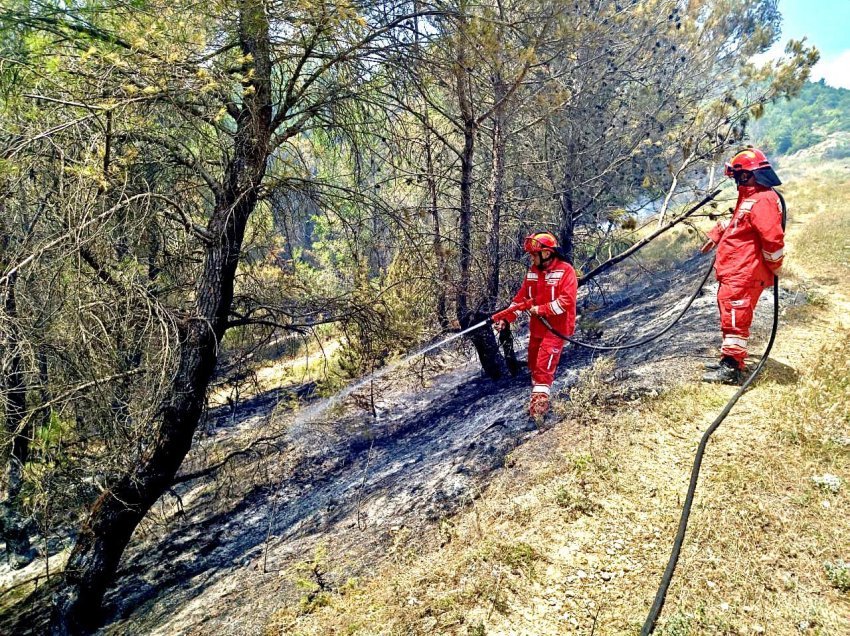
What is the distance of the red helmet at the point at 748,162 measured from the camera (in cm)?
412

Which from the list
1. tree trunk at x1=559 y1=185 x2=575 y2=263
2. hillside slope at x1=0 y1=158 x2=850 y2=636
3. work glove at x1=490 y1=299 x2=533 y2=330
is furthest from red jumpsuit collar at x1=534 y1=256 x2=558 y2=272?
tree trunk at x1=559 y1=185 x2=575 y2=263

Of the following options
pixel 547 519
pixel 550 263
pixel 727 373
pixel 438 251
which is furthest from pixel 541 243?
pixel 547 519

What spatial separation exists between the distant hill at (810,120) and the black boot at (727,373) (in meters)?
71.3

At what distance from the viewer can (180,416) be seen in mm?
4219

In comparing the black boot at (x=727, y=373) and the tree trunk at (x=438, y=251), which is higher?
the tree trunk at (x=438, y=251)

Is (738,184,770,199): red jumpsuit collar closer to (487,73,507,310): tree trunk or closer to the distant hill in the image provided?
(487,73,507,310): tree trunk

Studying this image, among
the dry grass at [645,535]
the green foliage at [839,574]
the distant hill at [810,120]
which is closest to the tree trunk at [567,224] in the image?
the dry grass at [645,535]

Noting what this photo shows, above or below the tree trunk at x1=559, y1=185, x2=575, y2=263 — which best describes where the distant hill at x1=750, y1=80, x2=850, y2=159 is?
above

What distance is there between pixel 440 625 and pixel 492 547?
609 mm

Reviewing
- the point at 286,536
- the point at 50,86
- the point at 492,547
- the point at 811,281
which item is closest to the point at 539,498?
the point at 492,547

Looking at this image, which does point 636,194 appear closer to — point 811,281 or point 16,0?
point 811,281

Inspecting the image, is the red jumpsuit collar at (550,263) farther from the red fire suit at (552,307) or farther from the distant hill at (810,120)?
the distant hill at (810,120)

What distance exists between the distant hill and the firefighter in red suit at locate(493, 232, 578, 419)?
234 feet

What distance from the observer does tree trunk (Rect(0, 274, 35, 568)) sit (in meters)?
2.87
